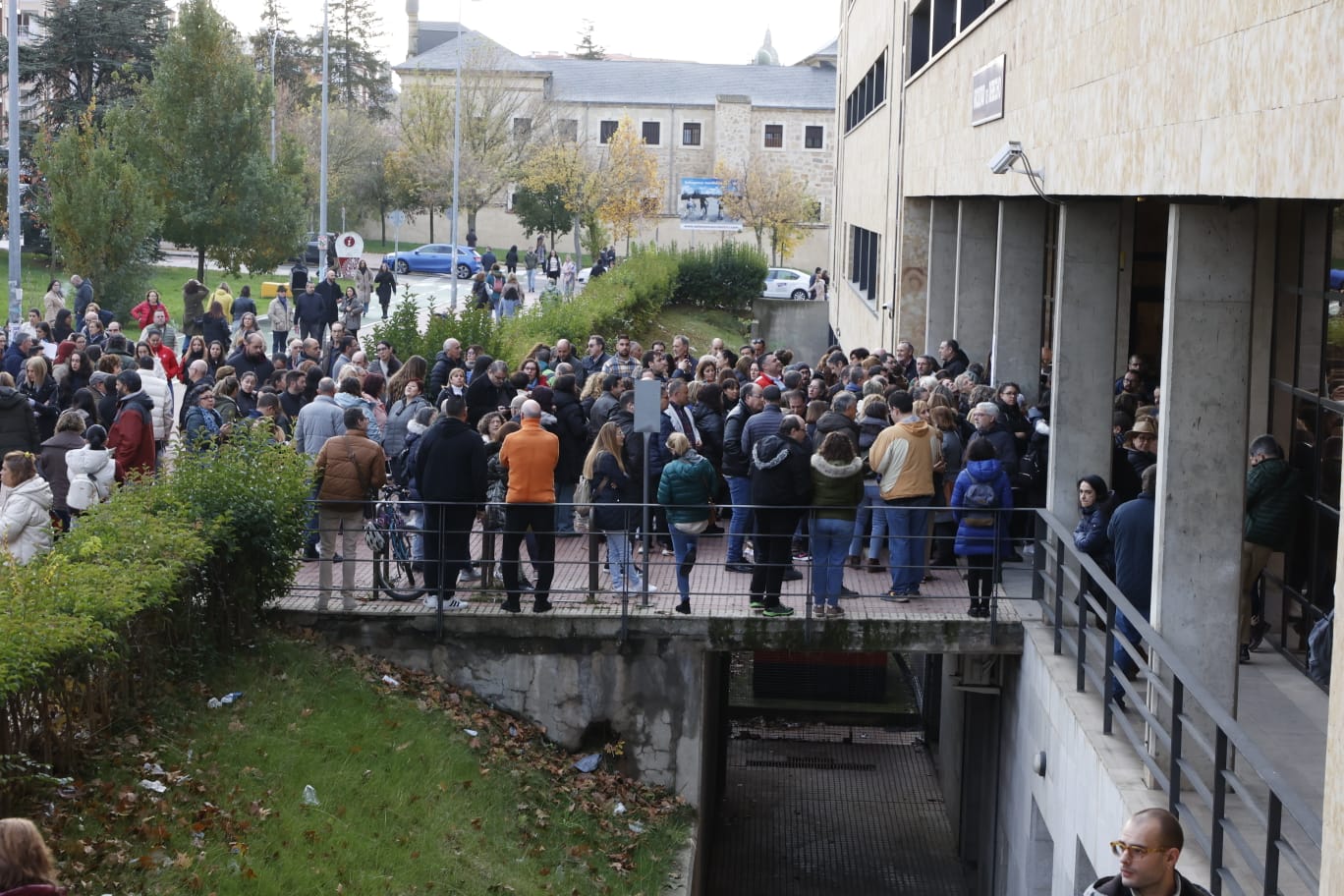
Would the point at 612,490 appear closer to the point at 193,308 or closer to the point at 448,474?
the point at 448,474

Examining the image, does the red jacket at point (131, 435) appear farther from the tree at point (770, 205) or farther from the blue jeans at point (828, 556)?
the tree at point (770, 205)

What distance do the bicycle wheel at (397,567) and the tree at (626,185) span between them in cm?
5963

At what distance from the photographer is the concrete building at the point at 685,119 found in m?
88.9

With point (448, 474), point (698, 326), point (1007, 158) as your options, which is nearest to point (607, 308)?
point (698, 326)

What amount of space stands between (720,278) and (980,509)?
41.4 meters

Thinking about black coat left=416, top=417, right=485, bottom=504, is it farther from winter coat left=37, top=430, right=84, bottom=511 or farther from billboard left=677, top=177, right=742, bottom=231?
billboard left=677, top=177, right=742, bottom=231

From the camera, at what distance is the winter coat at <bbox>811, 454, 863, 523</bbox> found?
43.3 feet

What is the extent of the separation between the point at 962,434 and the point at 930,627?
102 inches

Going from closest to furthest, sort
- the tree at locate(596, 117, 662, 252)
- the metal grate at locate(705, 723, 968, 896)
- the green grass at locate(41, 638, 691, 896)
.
A: the green grass at locate(41, 638, 691, 896), the metal grate at locate(705, 723, 968, 896), the tree at locate(596, 117, 662, 252)

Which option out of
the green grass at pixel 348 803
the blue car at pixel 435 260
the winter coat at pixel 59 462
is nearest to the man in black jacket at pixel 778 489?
the green grass at pixel 348 803

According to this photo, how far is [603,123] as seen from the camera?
9188cm

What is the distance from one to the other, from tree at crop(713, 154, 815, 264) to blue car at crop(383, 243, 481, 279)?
13.8 m

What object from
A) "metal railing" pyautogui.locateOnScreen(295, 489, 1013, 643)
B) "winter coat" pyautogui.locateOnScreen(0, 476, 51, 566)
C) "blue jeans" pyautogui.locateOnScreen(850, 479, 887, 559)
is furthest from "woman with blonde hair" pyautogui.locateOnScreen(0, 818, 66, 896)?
"blue jeans" pyautogui.locateOnScreen(850, 479, 887, 559)

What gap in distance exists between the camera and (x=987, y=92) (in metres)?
17.2
